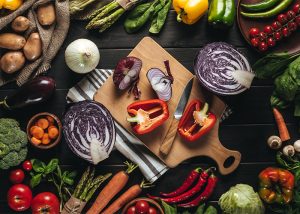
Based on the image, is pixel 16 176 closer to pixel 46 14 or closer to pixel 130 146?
pixel 130 146

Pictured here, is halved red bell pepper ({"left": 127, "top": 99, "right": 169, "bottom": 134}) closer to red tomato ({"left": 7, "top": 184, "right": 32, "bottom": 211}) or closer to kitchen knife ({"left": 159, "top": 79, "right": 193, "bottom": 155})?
kitchen knife ({"left": 159, "top": 79, "right": 193, "bottom": 155})

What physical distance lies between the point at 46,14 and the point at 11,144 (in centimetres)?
85

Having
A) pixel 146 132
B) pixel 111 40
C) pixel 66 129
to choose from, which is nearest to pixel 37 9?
pixel 111 40

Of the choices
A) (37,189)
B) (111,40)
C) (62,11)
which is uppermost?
(62,11)

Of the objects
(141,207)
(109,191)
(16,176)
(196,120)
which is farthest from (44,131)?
(196,120)

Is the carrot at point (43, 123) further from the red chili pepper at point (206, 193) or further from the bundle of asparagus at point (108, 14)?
the red chili pepper at point (206, 193)

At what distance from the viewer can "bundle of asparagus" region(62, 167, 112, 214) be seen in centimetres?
300

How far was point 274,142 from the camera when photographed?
3062 millimetres

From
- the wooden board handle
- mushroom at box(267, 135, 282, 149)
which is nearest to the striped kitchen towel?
the wooden board handle

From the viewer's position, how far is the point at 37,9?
9.92 feet

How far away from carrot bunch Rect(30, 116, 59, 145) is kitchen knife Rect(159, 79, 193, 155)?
685 mm

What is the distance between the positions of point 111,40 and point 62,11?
0.37 meters

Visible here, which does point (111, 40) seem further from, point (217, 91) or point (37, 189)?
point (37, 189)

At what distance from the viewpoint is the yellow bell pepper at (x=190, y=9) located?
2949 mm
